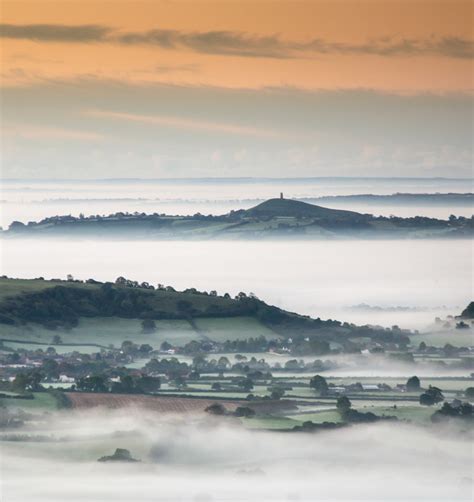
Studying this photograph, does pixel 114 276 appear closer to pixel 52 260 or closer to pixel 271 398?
pixel 52 260

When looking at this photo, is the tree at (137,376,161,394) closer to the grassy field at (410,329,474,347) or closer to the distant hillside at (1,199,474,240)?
the grassy field at (410,329,474,347)

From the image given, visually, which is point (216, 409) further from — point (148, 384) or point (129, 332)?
point (129, 332)

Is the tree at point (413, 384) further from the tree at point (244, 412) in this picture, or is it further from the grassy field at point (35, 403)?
the grassy field at point (35, 403)

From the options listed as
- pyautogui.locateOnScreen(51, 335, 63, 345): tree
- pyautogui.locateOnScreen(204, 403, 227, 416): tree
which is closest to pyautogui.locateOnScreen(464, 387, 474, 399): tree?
pyautogui.locateOnScreen(204, 403, 227, 416): tree

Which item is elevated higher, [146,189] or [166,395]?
[146,189]

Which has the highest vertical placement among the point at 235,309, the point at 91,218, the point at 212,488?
the point at 91,218

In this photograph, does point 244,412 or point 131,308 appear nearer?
point 244,412

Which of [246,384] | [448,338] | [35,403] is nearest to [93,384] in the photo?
[246,384]

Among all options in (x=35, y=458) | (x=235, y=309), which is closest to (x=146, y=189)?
(x=235, y=309)
